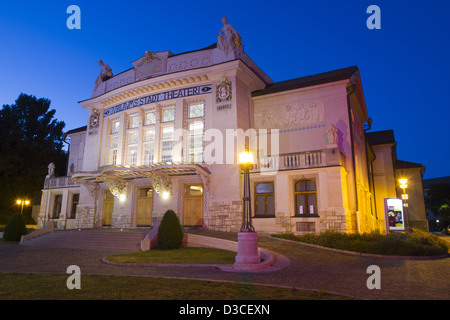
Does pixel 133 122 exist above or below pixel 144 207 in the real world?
above

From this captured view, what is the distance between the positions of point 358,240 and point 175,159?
13.5 m

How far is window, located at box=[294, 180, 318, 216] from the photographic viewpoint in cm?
1891

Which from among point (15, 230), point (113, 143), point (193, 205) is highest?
point (113, 143)

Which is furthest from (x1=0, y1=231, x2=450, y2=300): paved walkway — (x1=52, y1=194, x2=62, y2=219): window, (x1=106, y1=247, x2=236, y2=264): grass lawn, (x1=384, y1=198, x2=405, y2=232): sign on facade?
(x1=52, y1=194, x2=62, y2=219): window

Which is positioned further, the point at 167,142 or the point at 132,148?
the point at 132,148

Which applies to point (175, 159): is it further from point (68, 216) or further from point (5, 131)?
point (5, 131)

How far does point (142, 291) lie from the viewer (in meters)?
6.66

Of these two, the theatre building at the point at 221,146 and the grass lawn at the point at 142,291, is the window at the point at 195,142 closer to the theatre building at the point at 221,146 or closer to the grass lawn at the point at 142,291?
the theatre building at the point at 221,146

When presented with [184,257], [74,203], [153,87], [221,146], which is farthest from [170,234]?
[74,203]

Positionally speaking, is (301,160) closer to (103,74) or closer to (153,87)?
(153,87)

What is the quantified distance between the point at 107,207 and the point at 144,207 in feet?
13.9

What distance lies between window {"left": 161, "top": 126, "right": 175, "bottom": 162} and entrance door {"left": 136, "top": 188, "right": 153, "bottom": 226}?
2.86m

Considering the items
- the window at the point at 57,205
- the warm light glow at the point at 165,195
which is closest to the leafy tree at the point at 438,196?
the warm light glow at the point at 165,195

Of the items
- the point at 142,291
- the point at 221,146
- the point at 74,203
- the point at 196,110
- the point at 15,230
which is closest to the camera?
the point at 142,291
